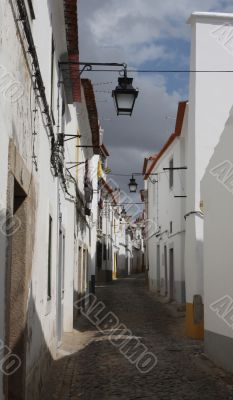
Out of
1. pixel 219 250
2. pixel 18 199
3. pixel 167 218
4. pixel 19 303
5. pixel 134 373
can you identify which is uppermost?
pixel 167 218

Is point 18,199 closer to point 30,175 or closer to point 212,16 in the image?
point 30,175

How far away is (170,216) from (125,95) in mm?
13244

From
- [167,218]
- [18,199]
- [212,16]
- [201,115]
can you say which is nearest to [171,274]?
[167,218]

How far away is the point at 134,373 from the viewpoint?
9320mm

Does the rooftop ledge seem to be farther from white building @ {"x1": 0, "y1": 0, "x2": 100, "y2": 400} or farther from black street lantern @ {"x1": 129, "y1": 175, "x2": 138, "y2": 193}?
black street lantern @ {"x1": 129, "y1": 175, "x2": 138, "y2": 193}

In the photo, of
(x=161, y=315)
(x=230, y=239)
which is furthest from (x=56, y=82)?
(x=161, y=315)

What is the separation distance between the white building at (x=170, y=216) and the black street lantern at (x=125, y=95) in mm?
6914

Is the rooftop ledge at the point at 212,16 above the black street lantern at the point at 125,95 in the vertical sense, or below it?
above

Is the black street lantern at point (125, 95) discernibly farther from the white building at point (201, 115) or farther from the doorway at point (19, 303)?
the white building at point (201, 115)

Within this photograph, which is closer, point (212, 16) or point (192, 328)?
point (192, 328)

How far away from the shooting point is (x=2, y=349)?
4430 millimetres

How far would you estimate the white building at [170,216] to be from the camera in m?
18.7

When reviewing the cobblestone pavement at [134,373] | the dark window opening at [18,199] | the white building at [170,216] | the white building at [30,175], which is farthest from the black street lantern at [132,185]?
the dark window opening at [18,199]

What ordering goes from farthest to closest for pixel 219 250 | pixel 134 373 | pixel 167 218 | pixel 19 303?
pixel 167 218, pixel 219 250, pixel 134 373, pixel 19 303
